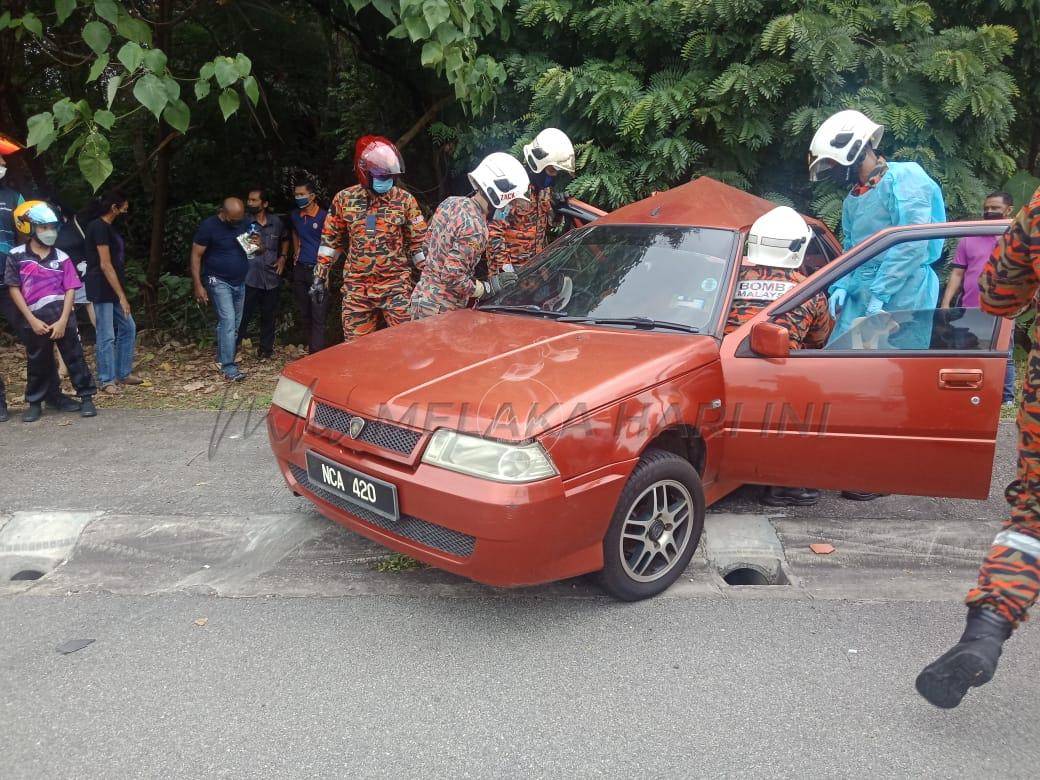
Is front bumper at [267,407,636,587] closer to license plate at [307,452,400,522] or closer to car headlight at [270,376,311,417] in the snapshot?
license plate at [307,452,400,522]

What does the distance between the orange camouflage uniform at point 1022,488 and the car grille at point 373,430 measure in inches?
81.4

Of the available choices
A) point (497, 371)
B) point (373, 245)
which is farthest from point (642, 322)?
point (373, 245)

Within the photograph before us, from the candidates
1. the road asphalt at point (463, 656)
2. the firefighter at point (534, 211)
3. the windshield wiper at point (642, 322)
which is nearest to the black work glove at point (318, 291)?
the firefighter at point (534, 211)

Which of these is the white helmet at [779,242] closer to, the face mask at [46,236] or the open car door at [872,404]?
the open car door at [872,404]

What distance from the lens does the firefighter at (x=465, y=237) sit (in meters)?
4.83

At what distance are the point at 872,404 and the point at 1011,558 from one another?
113cm

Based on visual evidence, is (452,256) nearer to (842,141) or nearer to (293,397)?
(293,397)

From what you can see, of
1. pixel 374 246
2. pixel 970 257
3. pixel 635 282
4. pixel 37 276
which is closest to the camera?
pixel 635 282

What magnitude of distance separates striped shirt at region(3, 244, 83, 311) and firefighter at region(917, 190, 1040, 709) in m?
6.17

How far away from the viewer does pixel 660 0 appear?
21.4ft

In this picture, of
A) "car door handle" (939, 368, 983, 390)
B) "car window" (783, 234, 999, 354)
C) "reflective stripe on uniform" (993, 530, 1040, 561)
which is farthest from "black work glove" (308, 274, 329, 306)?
"reflective stripe on uniform" (993, 530, 1040, 561)

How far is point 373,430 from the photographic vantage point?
128 inches

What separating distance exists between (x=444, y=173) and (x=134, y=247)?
5756 mm

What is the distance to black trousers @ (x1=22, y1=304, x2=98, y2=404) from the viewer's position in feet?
19.6
